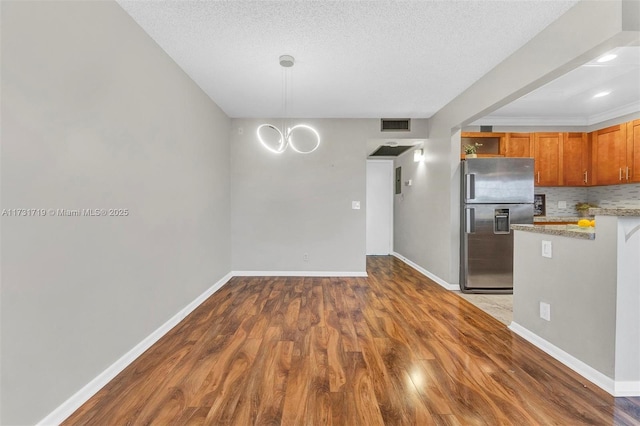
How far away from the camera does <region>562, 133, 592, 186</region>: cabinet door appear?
14.7ft

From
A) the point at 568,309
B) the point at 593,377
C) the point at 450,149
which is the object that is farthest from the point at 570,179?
the point at 593,377

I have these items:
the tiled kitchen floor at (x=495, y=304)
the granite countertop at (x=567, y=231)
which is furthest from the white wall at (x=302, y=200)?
the granite countertop at (x=567, y=231)

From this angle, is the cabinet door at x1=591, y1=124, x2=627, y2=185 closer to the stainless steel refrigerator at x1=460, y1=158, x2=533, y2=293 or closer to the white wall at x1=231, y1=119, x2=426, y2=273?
the stainless steel refrigerator at x1=460, y1=158, x2=533, y2=293

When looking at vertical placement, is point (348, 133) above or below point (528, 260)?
above

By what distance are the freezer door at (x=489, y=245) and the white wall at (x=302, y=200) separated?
1.55 metres

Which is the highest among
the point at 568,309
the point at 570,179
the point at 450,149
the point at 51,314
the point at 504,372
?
the point at 450,149

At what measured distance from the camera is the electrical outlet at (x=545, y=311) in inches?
86.2

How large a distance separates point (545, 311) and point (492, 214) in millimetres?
1714

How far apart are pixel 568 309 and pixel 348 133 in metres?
3.47

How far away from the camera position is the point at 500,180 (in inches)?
143

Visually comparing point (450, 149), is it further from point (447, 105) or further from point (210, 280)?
point (210, 280)

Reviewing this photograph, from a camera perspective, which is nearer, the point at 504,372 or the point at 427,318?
the point at 504,372

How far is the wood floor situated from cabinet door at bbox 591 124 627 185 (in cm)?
346

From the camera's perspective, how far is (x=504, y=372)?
1903 millimetres
